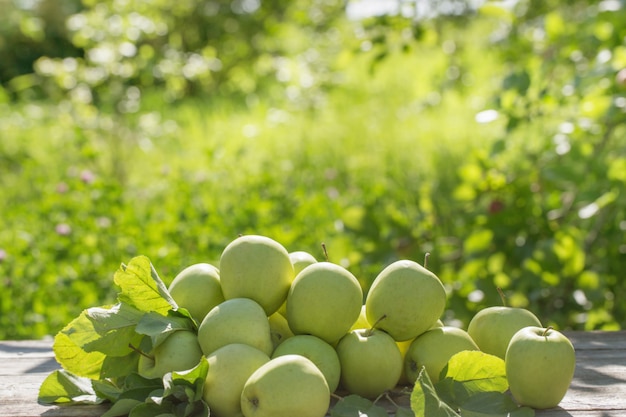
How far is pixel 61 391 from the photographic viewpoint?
4.31ft

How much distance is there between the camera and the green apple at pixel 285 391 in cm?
109

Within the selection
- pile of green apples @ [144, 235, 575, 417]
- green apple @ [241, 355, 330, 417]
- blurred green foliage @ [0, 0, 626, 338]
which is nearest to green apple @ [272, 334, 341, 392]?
pile of green apples @ [144, 235, 575, 417]

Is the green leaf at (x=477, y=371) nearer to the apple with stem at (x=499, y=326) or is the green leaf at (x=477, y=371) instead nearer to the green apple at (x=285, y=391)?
the apple with stem at (x=499, y=326)

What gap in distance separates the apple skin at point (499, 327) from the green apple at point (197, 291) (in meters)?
0.49

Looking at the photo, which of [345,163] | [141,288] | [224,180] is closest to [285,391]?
[141,288]

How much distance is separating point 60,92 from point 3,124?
3.08 ft

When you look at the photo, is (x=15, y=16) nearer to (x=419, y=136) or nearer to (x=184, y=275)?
(x=419, y=136)

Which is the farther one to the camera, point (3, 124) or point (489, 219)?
point (3, 124)

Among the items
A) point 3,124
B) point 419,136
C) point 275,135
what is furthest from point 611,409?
point 3,124

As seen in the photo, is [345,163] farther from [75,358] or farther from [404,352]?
[75,358]

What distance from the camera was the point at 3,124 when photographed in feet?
19.9

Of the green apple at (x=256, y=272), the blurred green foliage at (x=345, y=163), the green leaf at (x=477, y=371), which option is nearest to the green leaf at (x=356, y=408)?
the green leaf at (x=477, y=371)

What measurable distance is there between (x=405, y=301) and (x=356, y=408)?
21cm

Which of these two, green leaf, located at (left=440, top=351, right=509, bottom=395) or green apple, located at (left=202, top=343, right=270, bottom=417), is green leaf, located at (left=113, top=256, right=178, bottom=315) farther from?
green leaf, located at (left=440, top=351, right=509, bottom=395)
